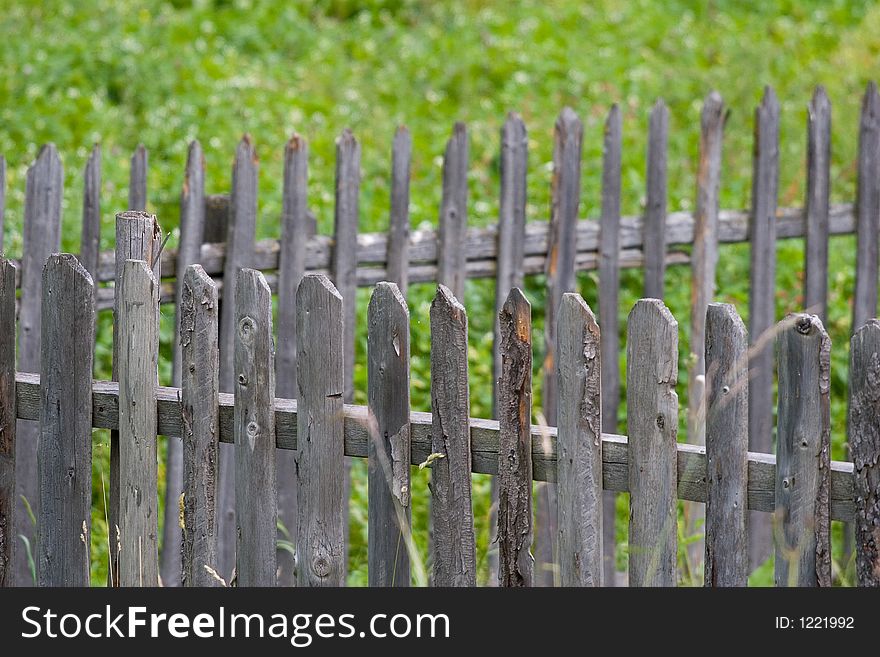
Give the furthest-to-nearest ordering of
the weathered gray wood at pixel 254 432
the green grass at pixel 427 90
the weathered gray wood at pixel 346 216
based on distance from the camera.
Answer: the green grass at pixel 427 90 < the weathered gray wood at pixel 346 216 < the weathered gray wood at pixel 254 432

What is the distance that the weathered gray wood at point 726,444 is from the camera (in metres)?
2.14

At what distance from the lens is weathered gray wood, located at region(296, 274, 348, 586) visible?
237 cm

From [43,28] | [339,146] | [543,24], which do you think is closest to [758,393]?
[339,146]

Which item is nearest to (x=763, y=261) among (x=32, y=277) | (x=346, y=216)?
(x=346, y=216)

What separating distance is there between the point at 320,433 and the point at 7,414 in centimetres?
91

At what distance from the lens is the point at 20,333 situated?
349 centimetres

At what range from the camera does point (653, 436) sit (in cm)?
220

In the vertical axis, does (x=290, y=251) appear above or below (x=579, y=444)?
above

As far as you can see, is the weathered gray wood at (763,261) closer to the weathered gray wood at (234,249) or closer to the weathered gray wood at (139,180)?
the weathered gray wood at (234,249)

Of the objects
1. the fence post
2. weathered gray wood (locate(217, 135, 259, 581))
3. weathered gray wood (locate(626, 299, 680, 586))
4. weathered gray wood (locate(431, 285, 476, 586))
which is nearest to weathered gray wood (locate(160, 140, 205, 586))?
weathered gray wood (locate(217, 135, 259, 581))

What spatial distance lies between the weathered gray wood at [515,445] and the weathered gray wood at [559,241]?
1.43 m

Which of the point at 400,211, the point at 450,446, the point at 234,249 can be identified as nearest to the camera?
the point at 450,446

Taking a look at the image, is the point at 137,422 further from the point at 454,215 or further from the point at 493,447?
the point at 454,215

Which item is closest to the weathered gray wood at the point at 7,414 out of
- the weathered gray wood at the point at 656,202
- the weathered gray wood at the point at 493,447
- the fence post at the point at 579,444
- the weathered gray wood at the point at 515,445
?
the weathered gray wood at the point at 493,447
